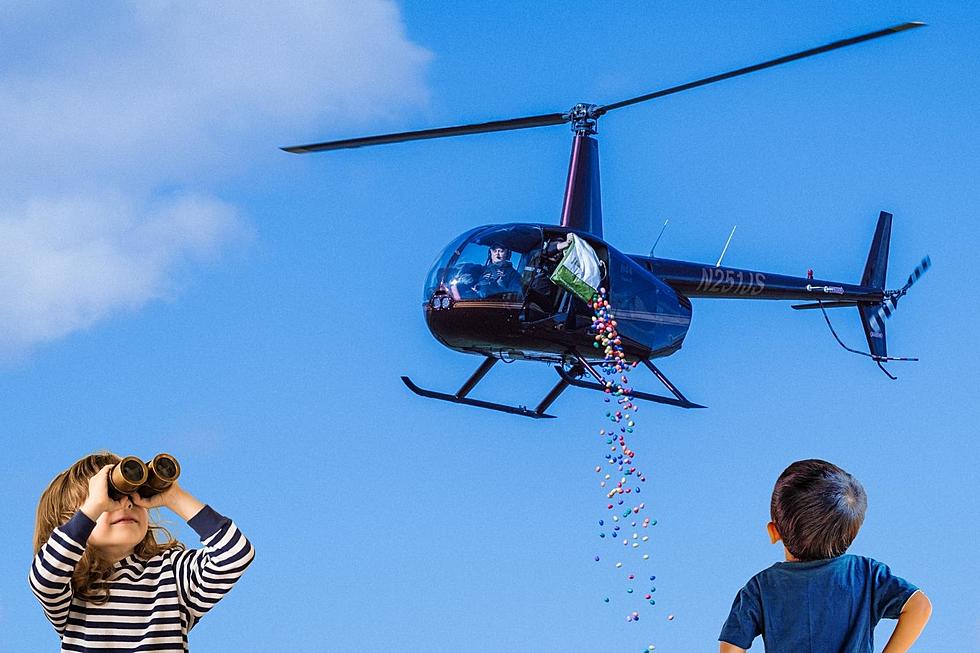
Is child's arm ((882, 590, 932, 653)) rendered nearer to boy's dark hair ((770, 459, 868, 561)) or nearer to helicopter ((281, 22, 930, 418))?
boy's dark hair ((770, 459, 868, 561))

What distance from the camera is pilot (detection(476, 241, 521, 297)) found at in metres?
11.5

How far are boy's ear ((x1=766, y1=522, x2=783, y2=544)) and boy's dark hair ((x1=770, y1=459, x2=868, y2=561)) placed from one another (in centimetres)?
1

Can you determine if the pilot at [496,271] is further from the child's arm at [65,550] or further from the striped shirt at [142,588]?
the child's arm at [65,550]

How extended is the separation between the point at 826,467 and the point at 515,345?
8819 millimetres

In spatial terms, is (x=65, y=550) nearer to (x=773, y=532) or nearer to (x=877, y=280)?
(x=773, y=532)

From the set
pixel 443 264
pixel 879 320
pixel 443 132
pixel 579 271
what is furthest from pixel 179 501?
pixel 879 320

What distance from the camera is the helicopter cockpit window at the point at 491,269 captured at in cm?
1146

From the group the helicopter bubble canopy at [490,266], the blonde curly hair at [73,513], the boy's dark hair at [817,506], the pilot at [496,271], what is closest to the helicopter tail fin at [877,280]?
the helicopter bubble canopy at [490,266]

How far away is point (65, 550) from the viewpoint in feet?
9.89

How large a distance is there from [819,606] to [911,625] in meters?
0.22

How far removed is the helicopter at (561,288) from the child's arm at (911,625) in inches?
329

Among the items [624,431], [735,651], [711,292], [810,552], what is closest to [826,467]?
[810,552]

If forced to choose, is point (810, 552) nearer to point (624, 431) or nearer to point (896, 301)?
point (624, 431)

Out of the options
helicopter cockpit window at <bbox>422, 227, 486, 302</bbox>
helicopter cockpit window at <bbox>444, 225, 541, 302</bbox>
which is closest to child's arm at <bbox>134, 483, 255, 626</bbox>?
helicopter cockpit window at <bbox>444, 225, 541, 302</bbox>
